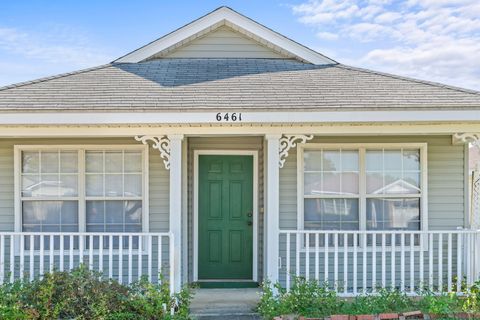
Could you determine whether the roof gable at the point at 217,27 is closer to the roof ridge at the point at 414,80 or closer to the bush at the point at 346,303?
the roof ridge at the point at 414,80

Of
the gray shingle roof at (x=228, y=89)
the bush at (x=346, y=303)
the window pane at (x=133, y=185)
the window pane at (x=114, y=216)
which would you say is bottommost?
the bush at (x=346, y=303)

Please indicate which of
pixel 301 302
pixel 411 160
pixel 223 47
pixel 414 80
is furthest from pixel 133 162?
pixel 414 80

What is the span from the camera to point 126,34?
623 inches

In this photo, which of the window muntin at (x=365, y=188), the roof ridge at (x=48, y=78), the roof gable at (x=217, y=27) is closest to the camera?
the roof ridge at (x=48, y=78)

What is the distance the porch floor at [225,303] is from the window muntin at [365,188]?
4.72 feet

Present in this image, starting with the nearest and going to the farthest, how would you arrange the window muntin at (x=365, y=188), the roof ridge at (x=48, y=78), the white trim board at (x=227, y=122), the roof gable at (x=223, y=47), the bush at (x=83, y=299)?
the bush at (x=83, y=299) → the white trim board at (x=227, y=122) → the roof ridge at (x=48, y=78) → the window muntin at (x=365, y=188) → the roof gable at (x=223, y=47)

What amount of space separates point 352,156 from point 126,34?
10.7 m

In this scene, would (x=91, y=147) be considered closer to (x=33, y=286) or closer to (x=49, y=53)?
(x=33, y=286)

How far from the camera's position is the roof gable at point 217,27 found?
8.62m

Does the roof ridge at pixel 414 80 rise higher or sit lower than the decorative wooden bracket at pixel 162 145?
higher

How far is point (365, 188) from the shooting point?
25.0ft

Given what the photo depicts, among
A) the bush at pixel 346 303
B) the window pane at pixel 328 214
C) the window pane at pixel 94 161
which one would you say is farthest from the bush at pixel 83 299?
the window pane at pixel 328 214

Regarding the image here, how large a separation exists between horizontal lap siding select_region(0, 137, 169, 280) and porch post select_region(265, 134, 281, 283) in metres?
1.88

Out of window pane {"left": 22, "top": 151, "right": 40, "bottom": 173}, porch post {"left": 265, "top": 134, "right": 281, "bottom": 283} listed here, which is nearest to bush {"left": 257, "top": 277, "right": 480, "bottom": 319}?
porch post {"left": 265, "top": 134, "right": 281, "bottom": 283}
